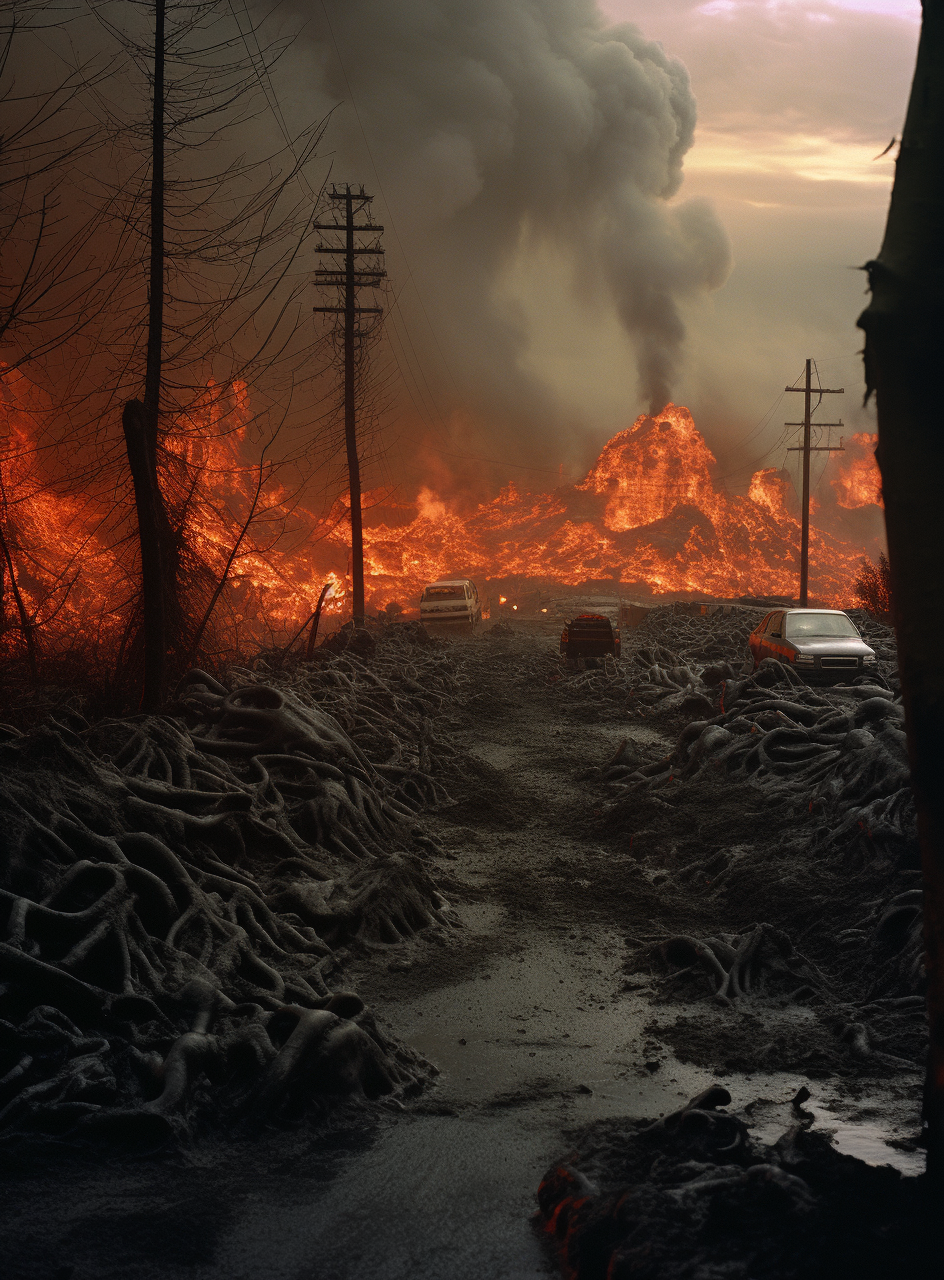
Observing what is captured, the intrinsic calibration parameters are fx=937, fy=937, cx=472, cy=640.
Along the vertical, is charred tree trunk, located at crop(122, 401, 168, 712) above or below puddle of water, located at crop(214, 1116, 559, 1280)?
above

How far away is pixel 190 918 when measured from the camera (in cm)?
644

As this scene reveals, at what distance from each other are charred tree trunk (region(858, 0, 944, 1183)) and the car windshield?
17.4m

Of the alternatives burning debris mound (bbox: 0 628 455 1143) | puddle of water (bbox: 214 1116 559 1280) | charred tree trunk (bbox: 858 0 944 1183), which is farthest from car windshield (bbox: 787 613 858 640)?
charred tree trunk (bbox: 858 0 944 1183)

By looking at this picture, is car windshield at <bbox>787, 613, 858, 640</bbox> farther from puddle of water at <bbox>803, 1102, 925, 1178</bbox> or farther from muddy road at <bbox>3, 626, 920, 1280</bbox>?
puddle of water at <bbox>803, 1102, 925, 1178</bbox>

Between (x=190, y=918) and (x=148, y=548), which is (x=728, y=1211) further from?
(x=148, y=548)

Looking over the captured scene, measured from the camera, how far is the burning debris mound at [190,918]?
15.4ft

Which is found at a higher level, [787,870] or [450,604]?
[450,604]

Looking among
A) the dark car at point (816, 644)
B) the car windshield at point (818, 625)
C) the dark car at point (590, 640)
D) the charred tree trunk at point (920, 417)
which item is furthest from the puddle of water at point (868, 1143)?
the dark car at point (590, 640)

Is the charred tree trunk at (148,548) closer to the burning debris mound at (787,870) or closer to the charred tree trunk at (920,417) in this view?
the burning debris mound at (787,870)

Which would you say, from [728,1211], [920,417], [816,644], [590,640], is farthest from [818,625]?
[728,1211]

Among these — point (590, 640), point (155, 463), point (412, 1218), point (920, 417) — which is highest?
point (155, 463)

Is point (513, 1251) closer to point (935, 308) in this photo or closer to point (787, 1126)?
point (787, 1126)

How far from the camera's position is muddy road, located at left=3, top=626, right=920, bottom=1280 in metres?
3.65

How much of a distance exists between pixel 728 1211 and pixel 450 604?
35.0m
